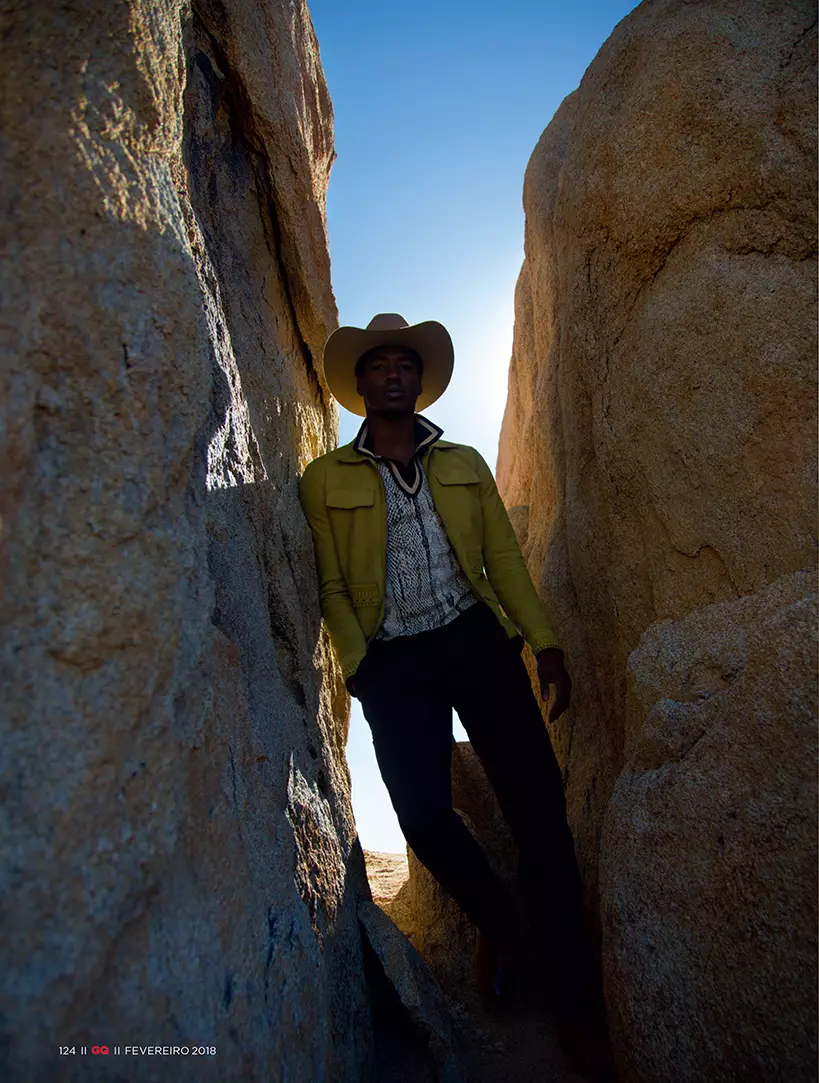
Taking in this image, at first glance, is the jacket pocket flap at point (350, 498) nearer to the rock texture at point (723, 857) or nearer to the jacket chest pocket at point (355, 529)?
the jacket chest pocket at point (355, 529)

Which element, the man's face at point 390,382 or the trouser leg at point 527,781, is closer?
the trouser leg at point 527,781

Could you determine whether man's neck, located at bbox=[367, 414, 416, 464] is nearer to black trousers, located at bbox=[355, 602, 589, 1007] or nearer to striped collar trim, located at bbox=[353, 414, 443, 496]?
striped collar trim, located at bbox=[353, 414, 443, 496]

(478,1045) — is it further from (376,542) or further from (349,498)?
(349,498)

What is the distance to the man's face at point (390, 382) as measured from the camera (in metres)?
3.62

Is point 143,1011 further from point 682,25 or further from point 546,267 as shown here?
point 546,267

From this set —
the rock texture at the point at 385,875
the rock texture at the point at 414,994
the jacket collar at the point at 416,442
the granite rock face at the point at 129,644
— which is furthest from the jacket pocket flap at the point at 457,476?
the rock texture at the point at 385,875

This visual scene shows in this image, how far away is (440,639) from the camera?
3.15m

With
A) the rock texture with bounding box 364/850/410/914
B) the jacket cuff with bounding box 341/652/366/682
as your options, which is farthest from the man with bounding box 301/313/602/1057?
the rock texture with bounding box 364/850/410/914

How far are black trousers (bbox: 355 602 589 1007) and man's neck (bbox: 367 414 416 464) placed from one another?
2.75 feet

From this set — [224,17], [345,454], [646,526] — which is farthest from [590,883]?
[224,17]

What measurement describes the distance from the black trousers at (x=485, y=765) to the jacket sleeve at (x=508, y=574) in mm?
205

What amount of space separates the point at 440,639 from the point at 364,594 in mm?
381

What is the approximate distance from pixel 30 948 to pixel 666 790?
1.79 meters

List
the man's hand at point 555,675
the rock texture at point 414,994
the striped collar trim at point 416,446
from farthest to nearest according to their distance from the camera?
the striped collar trim at point 416,446 < the man's hand at point 555,675 < the rock texture at point 414,994
